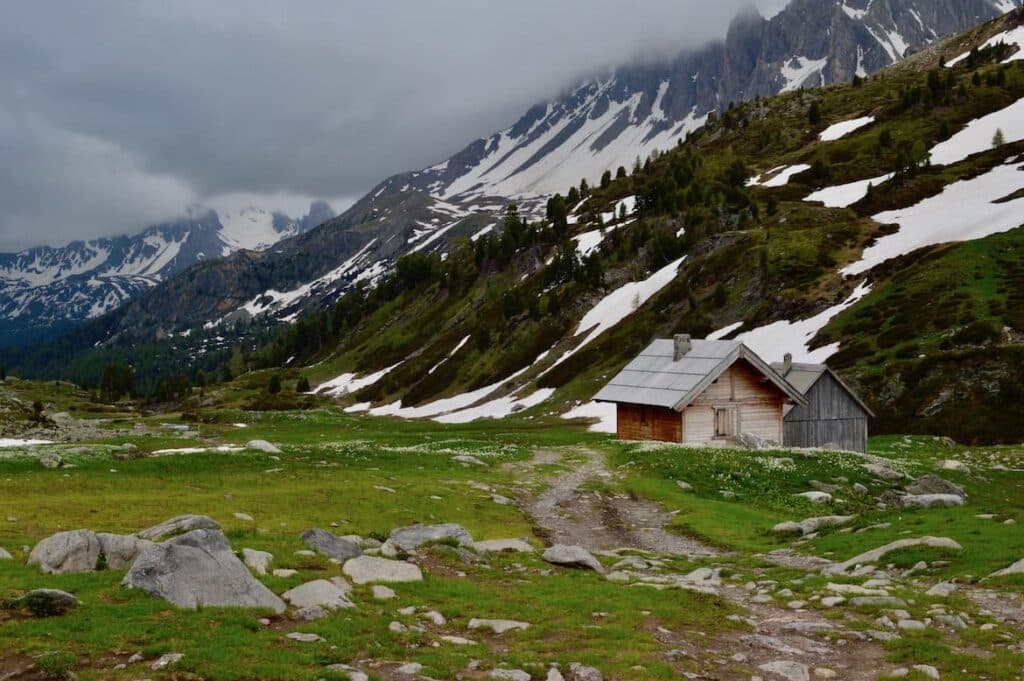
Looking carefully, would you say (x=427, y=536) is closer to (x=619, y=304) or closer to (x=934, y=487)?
(x=934, y=487)

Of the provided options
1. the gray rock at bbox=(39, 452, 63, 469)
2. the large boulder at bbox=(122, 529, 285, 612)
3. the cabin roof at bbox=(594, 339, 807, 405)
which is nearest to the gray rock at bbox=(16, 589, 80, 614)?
the large boulder at bbox=(122, 529, 285, 612)

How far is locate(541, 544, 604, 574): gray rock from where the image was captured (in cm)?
2170

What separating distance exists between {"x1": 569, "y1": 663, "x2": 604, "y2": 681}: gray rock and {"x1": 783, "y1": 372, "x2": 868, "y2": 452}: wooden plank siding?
5350 centimetres

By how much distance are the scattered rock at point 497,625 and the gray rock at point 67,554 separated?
8.67 meters

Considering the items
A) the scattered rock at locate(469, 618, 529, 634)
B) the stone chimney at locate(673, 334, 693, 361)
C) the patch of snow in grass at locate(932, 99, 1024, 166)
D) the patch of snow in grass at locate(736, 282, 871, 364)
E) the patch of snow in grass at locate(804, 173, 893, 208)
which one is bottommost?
the scattered rock at locate(469, 618, 529, 634)

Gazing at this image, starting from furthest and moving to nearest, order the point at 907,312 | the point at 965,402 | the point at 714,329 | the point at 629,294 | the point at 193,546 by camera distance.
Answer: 1. the point at 629,294
2. the point at 714,329
3. the point at 907,312
4. the point at 965,402
5. the point at 193,546

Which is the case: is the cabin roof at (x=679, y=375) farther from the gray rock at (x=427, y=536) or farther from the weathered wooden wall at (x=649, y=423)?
the gray rock at (x=427, y=536)

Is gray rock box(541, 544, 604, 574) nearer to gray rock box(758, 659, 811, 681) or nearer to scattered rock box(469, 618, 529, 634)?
scattered rock box(469, 618, 529, 634)

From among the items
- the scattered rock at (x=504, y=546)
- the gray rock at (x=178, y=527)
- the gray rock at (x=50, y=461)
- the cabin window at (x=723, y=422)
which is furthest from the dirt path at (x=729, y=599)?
the cabin window at (x=723, y=422)

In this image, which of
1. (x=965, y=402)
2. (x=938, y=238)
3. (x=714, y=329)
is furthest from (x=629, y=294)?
(x=965, y=402)

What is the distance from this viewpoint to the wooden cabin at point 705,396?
55.2 m

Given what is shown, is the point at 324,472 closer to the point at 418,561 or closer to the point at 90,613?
the point at 418,561

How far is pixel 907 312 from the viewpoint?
80188mm

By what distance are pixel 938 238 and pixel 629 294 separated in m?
52.3
